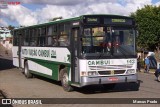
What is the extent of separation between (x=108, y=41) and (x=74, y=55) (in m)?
1.41

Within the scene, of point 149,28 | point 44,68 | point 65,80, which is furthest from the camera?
point 149,28

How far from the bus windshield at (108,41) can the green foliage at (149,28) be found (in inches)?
786

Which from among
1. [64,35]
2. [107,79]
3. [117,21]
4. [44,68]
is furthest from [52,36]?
[107,79]

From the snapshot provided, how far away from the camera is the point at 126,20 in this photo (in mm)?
14703

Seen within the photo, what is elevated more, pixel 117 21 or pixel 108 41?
pixel 117 21

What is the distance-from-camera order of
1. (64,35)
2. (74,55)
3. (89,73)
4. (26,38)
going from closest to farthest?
(89,73), (74,55), (64,35), (26,38)

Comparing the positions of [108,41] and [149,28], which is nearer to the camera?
[108,41]

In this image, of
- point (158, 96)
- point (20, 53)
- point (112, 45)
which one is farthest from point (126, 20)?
point (20, 53)

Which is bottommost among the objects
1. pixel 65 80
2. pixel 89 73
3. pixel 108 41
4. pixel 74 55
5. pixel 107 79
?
pixel 65 80

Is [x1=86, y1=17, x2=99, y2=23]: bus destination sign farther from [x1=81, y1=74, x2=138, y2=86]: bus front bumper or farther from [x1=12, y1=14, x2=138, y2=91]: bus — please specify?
[x1=81, y1=74, x2=138, y2=86]: bus front bumper

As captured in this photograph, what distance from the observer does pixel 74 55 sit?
14.5 m

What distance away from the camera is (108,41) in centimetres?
1418

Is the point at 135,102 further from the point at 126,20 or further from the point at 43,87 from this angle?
the point at 43,87

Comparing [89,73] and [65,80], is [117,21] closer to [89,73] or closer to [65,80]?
[89,73]
